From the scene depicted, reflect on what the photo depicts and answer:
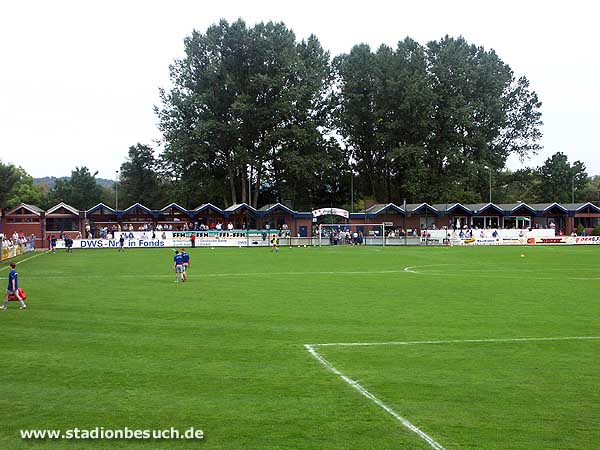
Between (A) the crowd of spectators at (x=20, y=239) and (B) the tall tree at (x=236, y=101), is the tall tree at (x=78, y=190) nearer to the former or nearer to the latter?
(B) the tall tree at (x=236, y=101)

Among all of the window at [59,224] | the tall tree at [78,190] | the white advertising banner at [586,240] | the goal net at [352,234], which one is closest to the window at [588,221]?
the white advertising banner at [586,240]

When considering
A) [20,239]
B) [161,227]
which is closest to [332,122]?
[161,227]

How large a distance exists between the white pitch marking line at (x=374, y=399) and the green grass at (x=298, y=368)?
129 mm

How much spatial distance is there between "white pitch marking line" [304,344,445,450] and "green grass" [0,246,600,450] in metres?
0.13

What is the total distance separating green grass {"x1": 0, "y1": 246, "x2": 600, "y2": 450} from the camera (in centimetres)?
877

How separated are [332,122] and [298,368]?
280 ft

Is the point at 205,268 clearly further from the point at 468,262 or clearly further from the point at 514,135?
the point at 514,135

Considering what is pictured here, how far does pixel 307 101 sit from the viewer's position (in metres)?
88.9

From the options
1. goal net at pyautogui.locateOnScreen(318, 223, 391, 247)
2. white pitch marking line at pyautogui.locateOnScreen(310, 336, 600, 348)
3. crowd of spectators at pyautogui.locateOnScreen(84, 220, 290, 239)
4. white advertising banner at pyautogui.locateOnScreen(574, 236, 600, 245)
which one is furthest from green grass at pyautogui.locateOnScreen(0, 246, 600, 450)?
white advertising banner at pyautogui.locateOnScreen(574, 236, 600, 245)

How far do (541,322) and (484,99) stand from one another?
82.3m

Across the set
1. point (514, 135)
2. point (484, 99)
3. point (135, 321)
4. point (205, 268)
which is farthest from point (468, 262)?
point (514, 135)

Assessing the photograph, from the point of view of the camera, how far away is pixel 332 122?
9581cm

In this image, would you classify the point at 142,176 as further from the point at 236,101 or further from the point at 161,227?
the point at 161,227

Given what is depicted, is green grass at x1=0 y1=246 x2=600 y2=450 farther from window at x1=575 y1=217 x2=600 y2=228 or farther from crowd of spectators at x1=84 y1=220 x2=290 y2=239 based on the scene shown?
window at x1=575 y1=217 x2=600 y2=228
